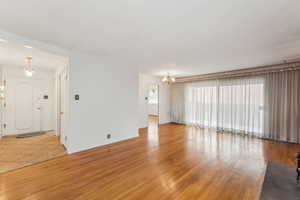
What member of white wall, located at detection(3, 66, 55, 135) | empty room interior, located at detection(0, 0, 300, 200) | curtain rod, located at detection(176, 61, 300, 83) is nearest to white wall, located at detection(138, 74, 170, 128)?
curtain rod, located at detection(176, 61, 300, 83)

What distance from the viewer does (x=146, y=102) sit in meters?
6.57

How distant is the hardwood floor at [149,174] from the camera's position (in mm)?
1858

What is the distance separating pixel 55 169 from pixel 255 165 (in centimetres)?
394

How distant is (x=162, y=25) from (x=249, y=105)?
15.0ft

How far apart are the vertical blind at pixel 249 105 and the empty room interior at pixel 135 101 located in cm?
3

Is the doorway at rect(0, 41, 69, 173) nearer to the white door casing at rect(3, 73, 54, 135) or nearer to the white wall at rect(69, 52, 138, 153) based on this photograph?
the white door casing at rect(3, 73, 54, 135)

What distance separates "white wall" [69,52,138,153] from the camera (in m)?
3.29

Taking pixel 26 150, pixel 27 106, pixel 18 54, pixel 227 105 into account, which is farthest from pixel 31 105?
pixel 227 105

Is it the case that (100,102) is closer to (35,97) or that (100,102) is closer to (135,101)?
(135,101)

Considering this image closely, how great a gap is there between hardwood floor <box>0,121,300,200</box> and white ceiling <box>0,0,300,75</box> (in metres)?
2.54

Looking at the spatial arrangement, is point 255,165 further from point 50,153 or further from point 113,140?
point 50,153

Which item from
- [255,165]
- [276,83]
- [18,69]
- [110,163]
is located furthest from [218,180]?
[18,69]

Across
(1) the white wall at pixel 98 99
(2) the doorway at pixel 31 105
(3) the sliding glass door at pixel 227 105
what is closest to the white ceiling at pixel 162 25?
(1) the white wall at pixel 98 99

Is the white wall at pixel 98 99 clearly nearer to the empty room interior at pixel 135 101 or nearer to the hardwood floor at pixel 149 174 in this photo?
the empty room interior at pixel 135 101
